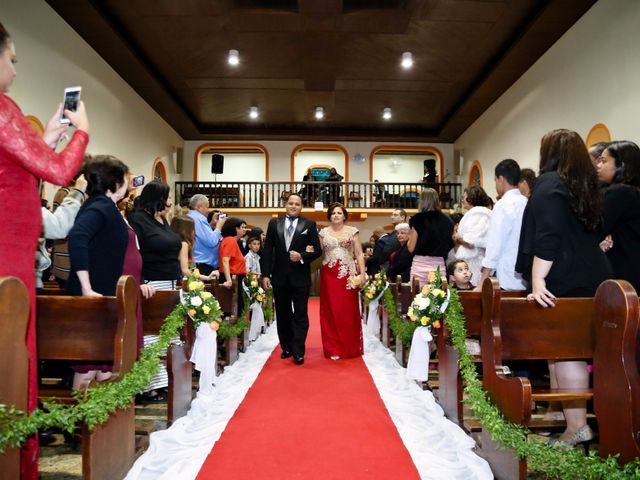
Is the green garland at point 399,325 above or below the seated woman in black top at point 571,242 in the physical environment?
below

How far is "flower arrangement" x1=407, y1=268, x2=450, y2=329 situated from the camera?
11.0ft

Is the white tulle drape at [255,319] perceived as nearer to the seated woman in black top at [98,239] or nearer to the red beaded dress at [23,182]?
the seated woman in black top at [98,239]

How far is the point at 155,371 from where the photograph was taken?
2.57 m

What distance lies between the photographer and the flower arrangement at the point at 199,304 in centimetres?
336

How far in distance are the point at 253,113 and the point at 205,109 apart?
4.44 ft

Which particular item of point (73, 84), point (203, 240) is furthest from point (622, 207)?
point (73, 84)

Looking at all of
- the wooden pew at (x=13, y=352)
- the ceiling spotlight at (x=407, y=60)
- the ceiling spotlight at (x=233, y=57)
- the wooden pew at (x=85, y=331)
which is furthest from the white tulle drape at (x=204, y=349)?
the ceiling spotlight at (x=407, y=60)

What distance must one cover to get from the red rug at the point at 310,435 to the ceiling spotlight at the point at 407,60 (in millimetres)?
7787

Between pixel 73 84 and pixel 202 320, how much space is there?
25.2 ft

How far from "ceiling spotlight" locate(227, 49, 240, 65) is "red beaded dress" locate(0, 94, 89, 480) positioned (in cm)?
900

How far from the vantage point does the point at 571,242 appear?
8.53 ft

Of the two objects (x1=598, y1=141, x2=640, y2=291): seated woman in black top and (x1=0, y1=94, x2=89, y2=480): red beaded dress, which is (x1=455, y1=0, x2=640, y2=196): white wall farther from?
(x1=0, y1=94, x2=89, y2=480): red beaded dress

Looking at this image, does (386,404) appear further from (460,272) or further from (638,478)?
(638,478)

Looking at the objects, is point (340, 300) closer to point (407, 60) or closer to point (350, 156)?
point (407, 60)
